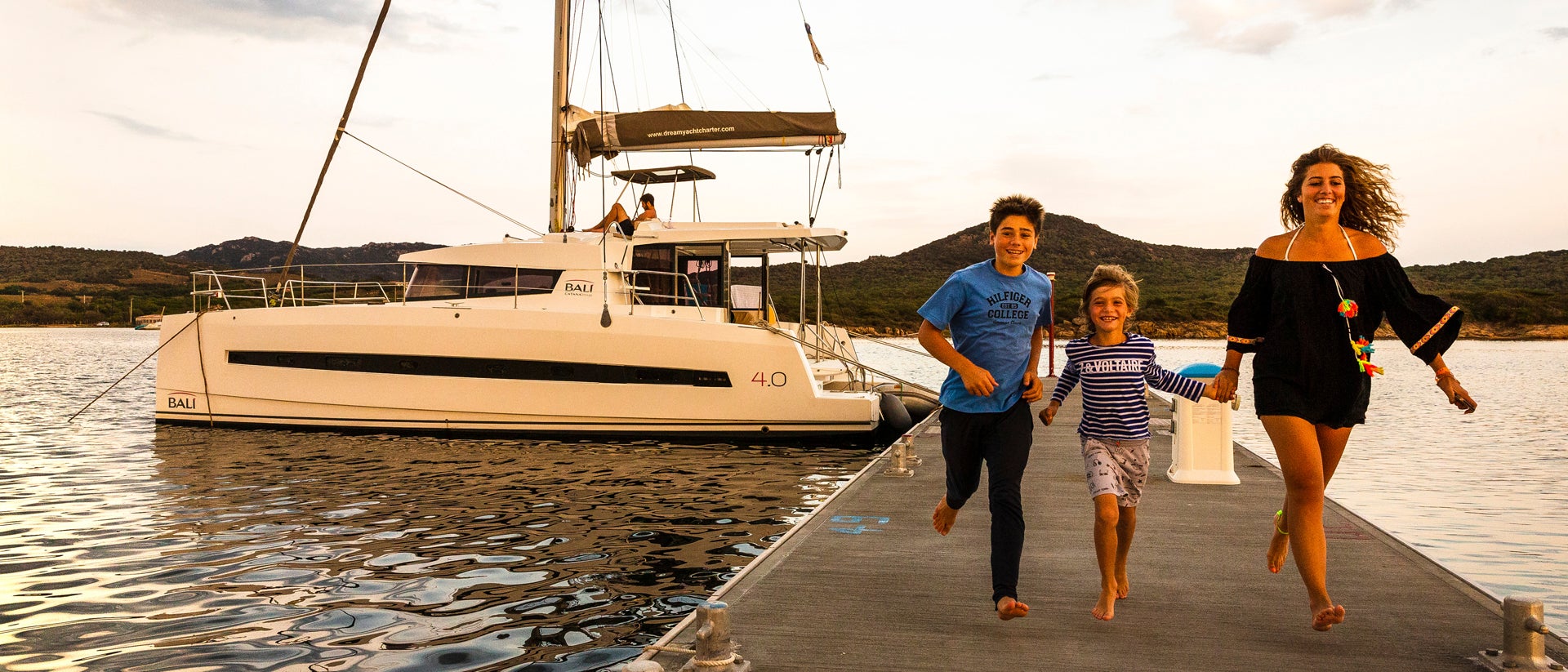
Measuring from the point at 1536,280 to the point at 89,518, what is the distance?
322 ft

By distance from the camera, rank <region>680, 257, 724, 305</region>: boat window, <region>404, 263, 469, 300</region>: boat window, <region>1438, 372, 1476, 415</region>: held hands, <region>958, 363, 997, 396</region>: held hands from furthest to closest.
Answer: <region>680, 257, 724, 305</region>: boat window < <region>404, 263, 469, 300</region>: boat window < <region>958, 363, 997, 396</region>: held hands < <region>1438, 372, 1476, 415</region>: held hands

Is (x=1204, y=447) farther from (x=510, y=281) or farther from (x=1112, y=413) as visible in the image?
(x=510, y=281)

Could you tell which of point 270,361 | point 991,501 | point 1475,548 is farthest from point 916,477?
point 270,361

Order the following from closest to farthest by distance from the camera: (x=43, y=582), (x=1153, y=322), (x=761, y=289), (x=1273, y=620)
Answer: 1. (x=1273, y=620)
2. (x=43, y=582)
3. (x=761, y=289)
4. (x=1153, y=322)

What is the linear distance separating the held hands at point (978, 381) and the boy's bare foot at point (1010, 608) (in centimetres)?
81

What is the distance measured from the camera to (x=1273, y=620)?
3855 millimetres

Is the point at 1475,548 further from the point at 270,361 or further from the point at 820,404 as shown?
the point at 270,361

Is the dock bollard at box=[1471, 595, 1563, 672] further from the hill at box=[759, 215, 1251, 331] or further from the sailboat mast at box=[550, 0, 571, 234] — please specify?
the hill at box=[759, 215, 1251, 331]

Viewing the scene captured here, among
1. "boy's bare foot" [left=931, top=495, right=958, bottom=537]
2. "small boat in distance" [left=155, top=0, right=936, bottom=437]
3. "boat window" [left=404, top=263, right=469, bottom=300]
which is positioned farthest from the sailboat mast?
"boy's bare foot" [left=931, top=495, right=958, bottom=537]

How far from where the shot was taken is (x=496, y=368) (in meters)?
12.9

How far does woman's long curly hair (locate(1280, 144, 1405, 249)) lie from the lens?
3.69m

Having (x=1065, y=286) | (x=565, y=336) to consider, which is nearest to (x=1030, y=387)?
(x=565, y=336)

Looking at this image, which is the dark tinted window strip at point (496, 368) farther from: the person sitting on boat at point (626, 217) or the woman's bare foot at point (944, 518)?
the woman's bare foot at point (944, 518)

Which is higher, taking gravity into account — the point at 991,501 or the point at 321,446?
the point at 991,501
